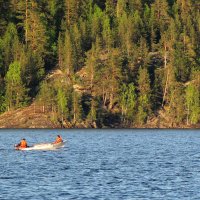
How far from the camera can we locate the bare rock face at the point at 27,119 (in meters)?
166

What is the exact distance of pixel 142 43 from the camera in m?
190

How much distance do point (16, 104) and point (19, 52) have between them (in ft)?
68.8

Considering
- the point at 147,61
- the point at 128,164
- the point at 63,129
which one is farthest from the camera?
the point at 147,61

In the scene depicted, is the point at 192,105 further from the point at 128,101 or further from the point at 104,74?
the point at 104,74

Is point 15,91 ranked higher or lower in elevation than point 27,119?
higher

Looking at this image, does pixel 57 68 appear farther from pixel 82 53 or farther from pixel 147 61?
pixel 147 61

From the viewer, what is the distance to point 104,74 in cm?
17988

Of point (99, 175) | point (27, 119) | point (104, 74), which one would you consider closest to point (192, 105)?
point (104, 74)

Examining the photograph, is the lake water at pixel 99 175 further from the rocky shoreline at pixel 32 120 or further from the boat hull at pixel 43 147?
the rocky shoreline at pixel 32 120

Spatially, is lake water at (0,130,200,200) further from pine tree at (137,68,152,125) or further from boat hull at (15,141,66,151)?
pine tree at (137,68,152,125)

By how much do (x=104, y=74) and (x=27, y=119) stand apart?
2623 centimetres

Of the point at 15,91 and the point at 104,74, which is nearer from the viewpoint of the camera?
the point at 15,91

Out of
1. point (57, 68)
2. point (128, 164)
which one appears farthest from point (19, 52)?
point (128, 164)

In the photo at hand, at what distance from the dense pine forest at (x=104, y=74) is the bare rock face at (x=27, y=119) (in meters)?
2.10
